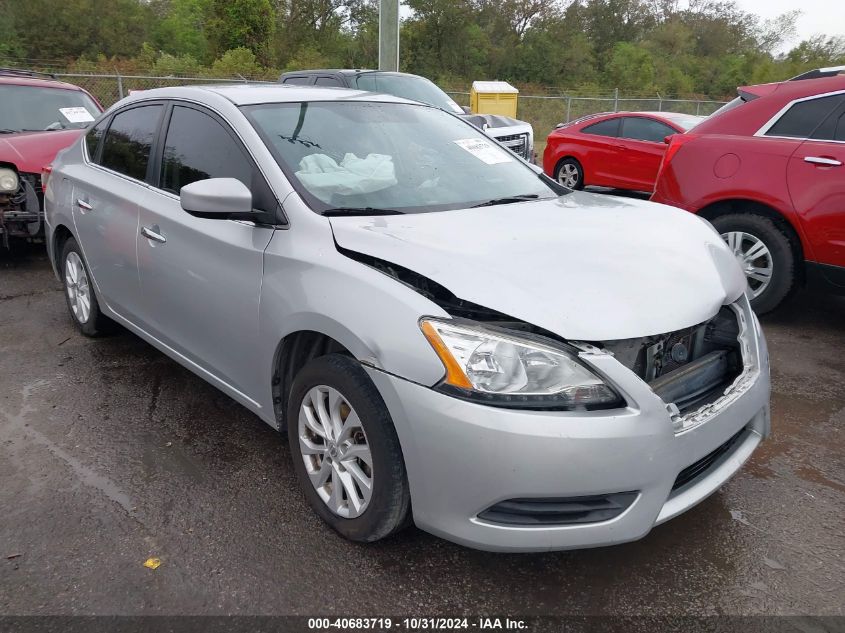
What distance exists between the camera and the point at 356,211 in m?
2.64

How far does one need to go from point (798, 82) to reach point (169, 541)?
5.04m

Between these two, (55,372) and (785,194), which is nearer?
(55,372)

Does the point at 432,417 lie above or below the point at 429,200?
below

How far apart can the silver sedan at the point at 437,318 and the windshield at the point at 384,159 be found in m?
0.01

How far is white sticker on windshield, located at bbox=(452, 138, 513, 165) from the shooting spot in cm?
340

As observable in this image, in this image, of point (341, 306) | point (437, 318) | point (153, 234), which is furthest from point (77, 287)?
point (437, 318)

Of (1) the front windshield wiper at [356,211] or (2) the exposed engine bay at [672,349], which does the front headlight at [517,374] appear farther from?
(1) the front windshield wiper at [356,211]

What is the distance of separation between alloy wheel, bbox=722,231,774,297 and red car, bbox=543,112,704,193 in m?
5.64

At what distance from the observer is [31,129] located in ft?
22.3

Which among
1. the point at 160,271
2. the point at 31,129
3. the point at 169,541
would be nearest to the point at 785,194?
the point at 160,271

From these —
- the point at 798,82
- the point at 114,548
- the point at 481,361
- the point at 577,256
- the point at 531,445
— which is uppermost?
the point at 798,82

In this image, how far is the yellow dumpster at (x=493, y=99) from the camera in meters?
15.1

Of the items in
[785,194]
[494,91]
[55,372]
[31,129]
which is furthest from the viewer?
[494,91]

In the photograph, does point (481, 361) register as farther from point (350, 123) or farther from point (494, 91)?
point (494, 91)
